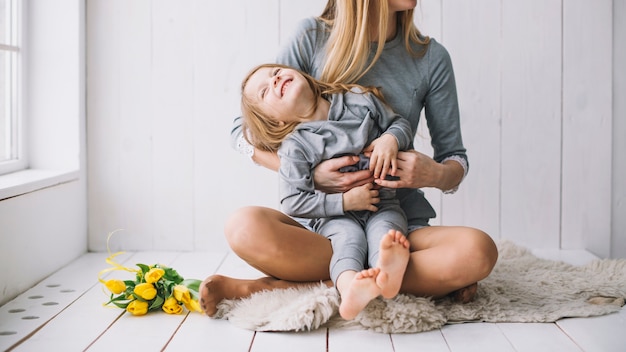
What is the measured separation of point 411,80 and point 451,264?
0.57 meters

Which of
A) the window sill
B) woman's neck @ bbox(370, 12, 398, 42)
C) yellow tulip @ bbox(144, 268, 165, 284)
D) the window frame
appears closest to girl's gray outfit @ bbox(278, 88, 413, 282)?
woman's neck @ bbox(370, 12, 398, 42)

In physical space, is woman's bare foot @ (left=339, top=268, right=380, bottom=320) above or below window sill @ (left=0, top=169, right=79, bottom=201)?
below

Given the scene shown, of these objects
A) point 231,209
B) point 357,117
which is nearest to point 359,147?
point 357,117

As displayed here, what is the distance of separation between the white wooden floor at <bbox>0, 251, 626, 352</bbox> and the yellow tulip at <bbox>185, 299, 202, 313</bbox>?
0.7 inches

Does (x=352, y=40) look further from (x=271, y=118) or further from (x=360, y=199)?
(x=360, y=199)

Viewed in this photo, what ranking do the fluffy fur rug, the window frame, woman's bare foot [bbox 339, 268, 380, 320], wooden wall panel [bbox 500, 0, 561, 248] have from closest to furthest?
woman's bare foot [bbox 339, 268, 380, 320] → the fluffy fur rug → the window frame → wooden wall panel [bbox 500, 0, 561, 248]

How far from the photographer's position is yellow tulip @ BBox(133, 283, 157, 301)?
1.76 meters

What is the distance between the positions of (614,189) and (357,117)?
123 cm

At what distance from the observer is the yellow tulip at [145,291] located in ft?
5.79

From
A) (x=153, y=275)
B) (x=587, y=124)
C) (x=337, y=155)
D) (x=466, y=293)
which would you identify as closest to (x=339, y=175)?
(x=337, y=155)

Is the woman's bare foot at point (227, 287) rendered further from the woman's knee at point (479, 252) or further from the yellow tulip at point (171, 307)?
the woman's knee at point (479, 252)

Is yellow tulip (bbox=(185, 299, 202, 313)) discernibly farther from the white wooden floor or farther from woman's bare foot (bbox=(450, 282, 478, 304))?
woman's bare foot (bbox=(450, 282, 478, 304))

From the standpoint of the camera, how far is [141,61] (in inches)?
102

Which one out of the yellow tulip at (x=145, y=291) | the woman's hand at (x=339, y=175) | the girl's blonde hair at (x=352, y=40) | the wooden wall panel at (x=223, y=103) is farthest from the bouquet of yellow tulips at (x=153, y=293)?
the wooden wall panel at (x=223, y=103)
